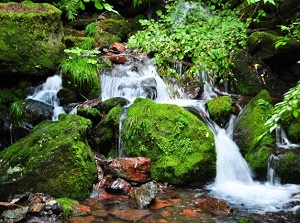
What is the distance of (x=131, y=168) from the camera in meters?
5.74

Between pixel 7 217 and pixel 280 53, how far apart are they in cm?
776

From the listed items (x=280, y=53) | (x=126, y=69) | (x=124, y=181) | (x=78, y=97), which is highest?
(x=280, y=53)

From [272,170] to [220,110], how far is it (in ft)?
6.08

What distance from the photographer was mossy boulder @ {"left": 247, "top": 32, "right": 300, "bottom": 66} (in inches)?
348

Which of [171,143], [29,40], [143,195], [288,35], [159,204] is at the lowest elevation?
[159,204]

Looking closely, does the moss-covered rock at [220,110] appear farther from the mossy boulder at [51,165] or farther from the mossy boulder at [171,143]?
the mossy boulder at [51,165]

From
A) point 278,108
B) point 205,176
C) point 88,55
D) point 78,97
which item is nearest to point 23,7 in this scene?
point 88,55

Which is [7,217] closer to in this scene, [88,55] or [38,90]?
[38,90]

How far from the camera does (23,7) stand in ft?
28.6

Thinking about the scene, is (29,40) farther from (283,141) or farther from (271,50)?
(271,50)

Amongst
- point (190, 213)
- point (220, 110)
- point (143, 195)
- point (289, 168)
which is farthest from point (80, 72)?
point (289, 168)

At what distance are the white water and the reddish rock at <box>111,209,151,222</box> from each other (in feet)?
4.84

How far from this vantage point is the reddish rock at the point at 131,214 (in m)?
4.49

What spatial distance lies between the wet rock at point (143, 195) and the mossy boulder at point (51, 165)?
0.80 metres
